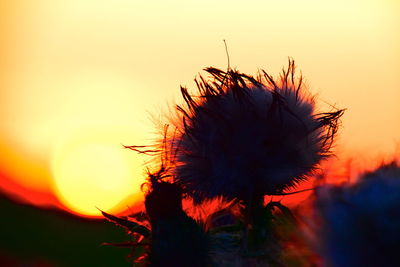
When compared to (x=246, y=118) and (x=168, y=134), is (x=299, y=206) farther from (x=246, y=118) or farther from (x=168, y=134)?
(x=168, y=134)

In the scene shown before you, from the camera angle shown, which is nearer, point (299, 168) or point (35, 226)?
point (299, 168)

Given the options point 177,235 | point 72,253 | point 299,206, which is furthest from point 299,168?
point 72,253

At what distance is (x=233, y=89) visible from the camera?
273 centimetres

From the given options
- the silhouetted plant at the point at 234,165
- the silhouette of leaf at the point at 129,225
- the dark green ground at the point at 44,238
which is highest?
the dark green ground at the point at 44,238

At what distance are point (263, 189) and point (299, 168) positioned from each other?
16 centimetres

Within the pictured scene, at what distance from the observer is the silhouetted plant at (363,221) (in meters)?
2.32

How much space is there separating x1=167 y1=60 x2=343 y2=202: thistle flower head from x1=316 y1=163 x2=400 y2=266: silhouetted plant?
0.25 m

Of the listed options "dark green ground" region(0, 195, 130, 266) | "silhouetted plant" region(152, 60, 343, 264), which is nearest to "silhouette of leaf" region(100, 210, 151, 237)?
"silhouetted plant" region(152, 60, 343, 264)

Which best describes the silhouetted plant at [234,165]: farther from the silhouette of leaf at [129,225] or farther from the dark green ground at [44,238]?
the dark green ground at [44,238]

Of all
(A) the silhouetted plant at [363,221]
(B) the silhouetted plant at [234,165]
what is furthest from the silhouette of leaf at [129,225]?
(A) the silhouetted plant at [363,221]

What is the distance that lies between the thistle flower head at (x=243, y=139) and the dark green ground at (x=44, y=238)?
31.1 ft

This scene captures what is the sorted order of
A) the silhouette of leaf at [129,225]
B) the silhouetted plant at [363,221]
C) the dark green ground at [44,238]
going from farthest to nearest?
1. the dark green ground at [44,238]
2. the silhouette of leaf at [129,225]
3. the silhouetted plant at [363,221]

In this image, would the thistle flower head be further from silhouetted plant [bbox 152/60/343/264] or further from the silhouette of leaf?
the silhouette of leaf

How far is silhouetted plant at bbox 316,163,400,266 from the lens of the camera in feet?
7.61
